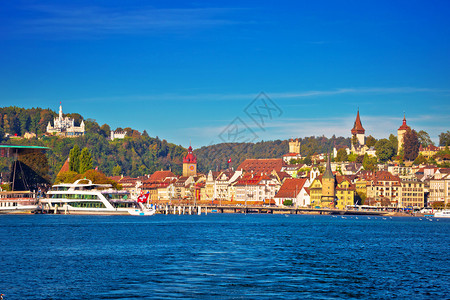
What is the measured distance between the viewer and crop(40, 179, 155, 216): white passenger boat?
108438 millimetres

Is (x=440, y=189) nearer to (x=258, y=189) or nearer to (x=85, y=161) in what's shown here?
(x=258, y=189)

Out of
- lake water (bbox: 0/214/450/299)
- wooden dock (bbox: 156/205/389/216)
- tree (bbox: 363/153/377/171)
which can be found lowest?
lake water (bbox: 0/214/450/299)

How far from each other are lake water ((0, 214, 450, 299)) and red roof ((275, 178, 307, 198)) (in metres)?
102

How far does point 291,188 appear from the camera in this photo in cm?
16625

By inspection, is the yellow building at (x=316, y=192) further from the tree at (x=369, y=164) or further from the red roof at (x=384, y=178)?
the tree at (x=369, y=164)

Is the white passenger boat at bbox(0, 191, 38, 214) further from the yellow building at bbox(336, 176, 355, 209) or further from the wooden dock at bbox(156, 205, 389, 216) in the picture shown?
the yellow building at bbox(336, 176, 355, 209)

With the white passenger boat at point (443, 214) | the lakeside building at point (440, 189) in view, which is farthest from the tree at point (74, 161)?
the lakeside building at point (440, 189)

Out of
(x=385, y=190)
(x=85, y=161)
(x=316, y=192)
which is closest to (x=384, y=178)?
(x=385, y=190)

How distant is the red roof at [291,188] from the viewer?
164000 mm

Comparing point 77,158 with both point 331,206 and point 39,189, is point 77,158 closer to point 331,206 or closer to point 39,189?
point 39,189

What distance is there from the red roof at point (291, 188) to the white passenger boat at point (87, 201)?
183 ft

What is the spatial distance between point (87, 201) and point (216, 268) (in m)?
73.4

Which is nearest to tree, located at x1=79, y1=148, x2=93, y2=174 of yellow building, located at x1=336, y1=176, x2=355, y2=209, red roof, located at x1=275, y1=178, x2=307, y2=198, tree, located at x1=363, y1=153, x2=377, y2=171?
red roof, located at x1=275, y1=178, x2=307, y2=198


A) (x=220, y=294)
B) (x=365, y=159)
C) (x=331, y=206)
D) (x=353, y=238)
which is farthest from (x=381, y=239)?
(x=365, y=159)
